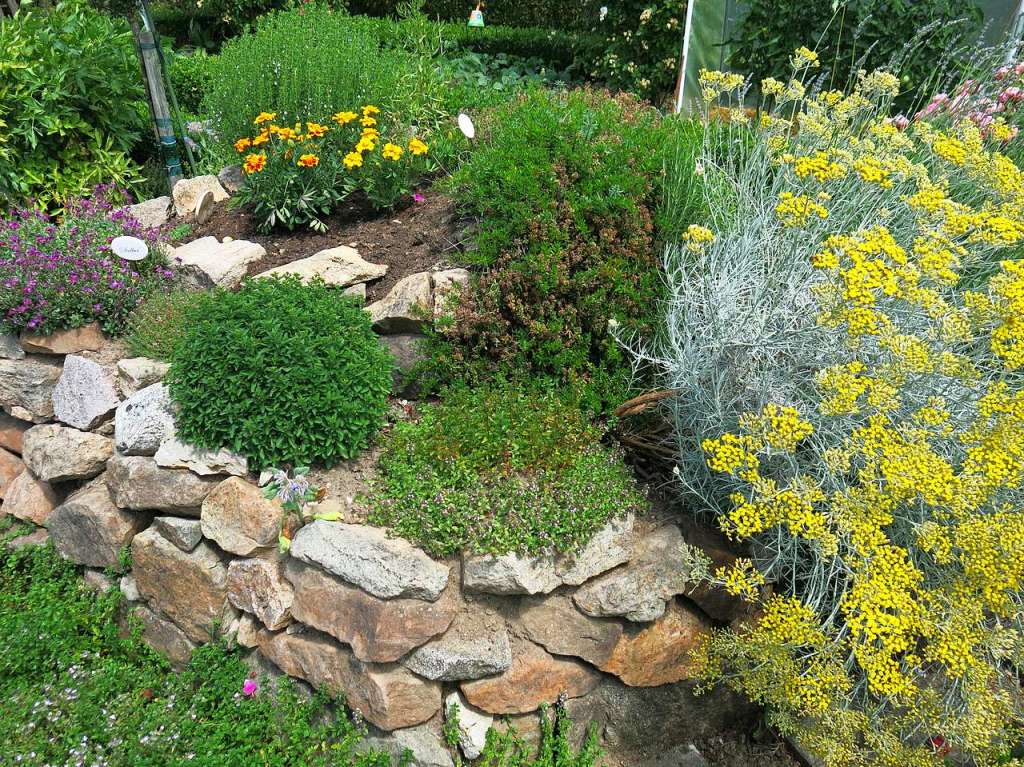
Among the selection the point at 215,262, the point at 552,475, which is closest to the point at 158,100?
the point at 215,262

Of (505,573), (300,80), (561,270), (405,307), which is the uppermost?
(300,80)

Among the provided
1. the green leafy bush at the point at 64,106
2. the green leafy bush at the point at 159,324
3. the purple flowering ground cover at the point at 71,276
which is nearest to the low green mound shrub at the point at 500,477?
the green leafy bush at the point at 159,324

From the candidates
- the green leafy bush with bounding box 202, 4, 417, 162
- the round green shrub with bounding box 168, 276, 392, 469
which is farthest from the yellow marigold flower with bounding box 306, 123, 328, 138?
the round green shrub with bounding box 168, 276, 392, 469

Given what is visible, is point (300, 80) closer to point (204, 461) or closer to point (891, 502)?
point (204, 461)

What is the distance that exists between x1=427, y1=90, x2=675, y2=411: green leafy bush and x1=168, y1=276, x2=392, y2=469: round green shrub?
0.46m

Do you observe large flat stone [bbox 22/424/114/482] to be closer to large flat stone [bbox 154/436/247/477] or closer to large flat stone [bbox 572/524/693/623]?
large flat stone [bbox 154/436/247/477]

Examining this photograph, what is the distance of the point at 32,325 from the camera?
366cm

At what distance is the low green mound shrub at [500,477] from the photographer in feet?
8.99

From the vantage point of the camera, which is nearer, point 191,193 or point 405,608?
point 405,608

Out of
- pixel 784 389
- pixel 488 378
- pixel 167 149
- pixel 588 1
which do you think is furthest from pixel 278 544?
pixel 588 1

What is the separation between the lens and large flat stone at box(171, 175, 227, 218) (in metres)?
4.86

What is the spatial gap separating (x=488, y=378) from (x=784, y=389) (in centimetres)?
129

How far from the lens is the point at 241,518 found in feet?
9.71

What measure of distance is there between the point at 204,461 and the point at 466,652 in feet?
4.43
